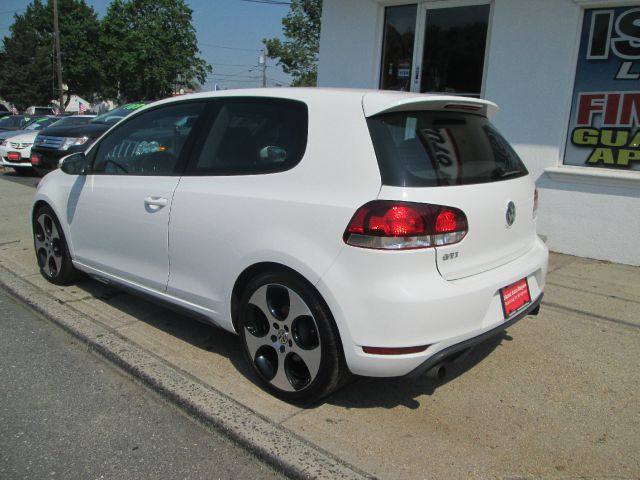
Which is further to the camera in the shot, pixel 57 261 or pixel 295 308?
pixel 57 261

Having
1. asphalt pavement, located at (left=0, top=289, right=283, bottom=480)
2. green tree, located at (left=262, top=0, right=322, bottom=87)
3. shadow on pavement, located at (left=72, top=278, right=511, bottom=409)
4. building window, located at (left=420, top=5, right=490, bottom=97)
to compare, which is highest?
green tree, located at (left=262, top=0, right=322, bottom=87)

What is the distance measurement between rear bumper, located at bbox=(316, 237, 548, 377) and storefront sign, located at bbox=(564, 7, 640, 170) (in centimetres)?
414

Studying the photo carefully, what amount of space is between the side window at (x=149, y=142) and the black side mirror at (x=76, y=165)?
93mm

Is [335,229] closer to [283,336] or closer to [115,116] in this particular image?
[283,336]

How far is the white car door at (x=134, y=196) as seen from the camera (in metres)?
3.49

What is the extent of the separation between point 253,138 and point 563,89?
4364mm

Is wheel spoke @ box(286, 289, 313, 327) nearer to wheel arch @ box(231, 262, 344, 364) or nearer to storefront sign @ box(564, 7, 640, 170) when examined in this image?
wheel arch @ box(231, 262, 344, 364)

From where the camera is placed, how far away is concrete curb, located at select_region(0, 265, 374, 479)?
2.43m

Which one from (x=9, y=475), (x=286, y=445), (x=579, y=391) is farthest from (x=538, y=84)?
(x=9, y=475)

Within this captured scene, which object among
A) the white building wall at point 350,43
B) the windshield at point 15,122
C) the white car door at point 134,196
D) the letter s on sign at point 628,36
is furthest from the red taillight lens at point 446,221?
the windshield at point 15,122

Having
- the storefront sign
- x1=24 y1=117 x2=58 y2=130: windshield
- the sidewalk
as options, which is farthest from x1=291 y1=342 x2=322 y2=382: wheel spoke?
x1=24 y1=117 x2=58 y2=130: windshield

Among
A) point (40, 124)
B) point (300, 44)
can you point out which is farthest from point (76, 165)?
point (300, 44)

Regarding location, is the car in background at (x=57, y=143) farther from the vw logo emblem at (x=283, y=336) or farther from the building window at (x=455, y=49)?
the vw logo emblem at (x=283, y=336)

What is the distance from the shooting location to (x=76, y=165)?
423 centimetres
